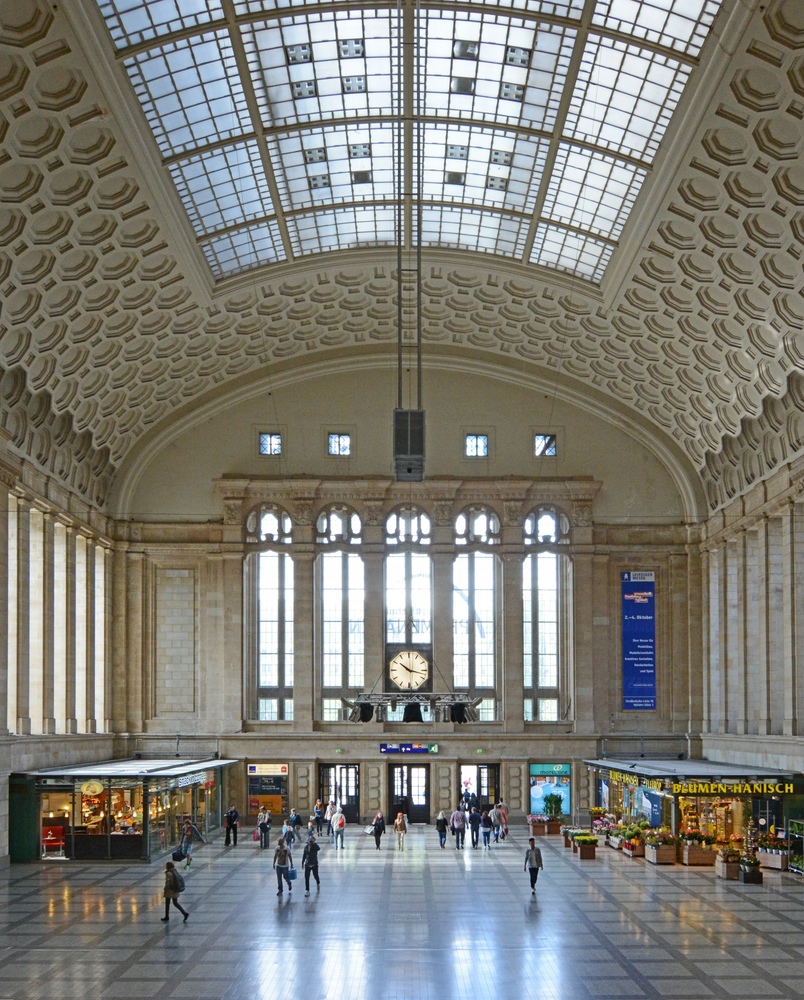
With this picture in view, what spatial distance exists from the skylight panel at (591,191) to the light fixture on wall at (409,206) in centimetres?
466

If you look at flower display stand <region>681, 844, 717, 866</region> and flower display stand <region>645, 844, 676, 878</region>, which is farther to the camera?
flower display stand <region>645, 844, 676, 878</region>

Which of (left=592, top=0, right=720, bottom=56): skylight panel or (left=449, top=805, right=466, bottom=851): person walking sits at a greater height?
(left=592, top=0, right=720, bottom=56): skylight panel

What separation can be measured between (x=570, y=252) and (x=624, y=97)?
1121 centimetres

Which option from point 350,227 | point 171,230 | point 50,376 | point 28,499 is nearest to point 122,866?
point 28,499

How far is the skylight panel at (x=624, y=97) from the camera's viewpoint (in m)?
31.4

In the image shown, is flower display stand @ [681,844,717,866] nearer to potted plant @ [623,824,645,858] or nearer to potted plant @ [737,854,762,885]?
potted plant @ [623,824,645,858]

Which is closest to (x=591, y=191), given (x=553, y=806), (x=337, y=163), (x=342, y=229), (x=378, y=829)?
(x=337, y=163)

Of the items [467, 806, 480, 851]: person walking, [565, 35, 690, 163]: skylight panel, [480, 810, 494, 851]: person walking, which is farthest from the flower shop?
[565, 35, 690, 163]: skylight panel

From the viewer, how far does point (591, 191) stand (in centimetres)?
3956

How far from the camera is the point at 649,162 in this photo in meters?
35.9

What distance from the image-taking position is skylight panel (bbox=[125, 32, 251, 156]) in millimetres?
31016

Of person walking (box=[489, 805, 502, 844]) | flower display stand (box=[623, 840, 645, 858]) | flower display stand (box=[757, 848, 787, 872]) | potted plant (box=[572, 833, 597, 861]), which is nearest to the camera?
flower display stand (box=[757, 848, 787, 872])

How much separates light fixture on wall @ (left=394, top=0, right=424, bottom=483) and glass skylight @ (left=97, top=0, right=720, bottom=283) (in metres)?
0.14

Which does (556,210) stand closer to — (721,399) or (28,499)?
(721,399)
